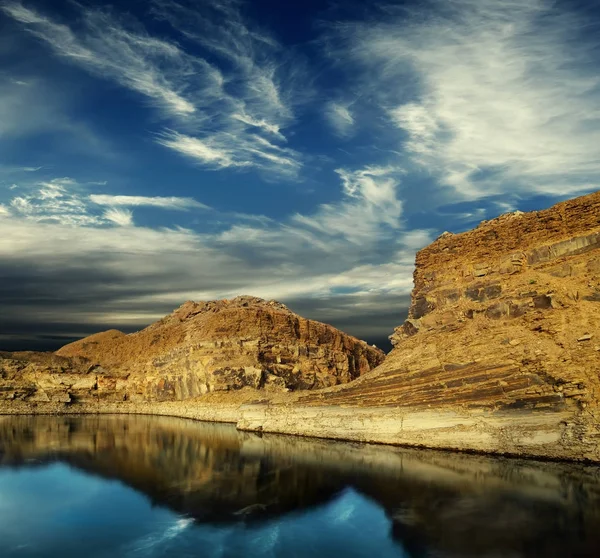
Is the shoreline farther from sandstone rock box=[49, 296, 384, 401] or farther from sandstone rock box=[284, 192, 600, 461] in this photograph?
sandstone rock box=[49, 296, 384, 401]

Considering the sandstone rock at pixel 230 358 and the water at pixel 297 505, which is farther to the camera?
the sandstone rock at pixel 230 358

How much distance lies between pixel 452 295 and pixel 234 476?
65.4 feet

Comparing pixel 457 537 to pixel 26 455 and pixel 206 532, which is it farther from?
pixel 26 455

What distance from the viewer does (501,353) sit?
3020cm

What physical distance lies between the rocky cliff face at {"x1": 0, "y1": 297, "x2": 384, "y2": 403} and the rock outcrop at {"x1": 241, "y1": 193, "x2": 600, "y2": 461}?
99.2 ft

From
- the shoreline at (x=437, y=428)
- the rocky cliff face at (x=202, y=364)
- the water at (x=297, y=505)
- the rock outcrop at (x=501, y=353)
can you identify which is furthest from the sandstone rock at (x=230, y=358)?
the water at (x=297, y=505)

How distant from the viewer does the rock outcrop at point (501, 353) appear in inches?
1062

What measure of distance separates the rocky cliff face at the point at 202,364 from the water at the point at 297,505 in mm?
32191

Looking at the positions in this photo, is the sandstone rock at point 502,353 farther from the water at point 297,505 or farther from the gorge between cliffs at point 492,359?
the water at point 297,505

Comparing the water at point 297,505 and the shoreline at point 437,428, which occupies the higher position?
the shoreline at point 437,428

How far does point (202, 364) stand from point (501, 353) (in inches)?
1832

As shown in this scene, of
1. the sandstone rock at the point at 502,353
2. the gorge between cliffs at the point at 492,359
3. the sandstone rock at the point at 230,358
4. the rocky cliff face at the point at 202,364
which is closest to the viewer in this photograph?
the sandstone rock at the point at 502,353

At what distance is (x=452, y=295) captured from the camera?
36875 mm

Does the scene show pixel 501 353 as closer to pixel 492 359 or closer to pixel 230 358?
pixel 492 359
